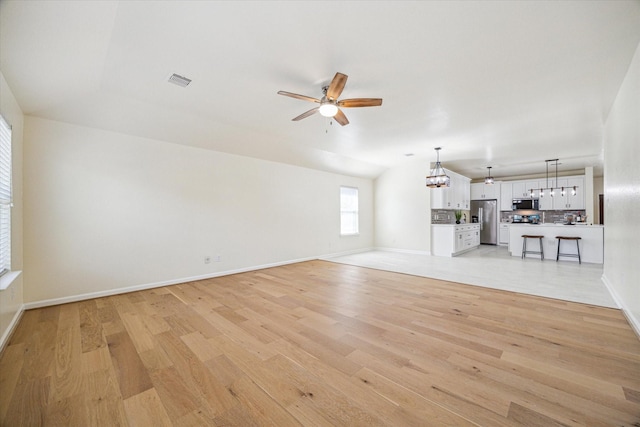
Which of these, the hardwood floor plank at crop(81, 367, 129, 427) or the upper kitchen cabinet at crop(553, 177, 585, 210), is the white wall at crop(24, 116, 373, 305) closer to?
the hardwood floor plank at crop(81, 367, 129, 427)

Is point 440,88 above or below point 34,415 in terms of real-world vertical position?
above

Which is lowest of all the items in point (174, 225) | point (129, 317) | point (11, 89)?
point (129, 317)

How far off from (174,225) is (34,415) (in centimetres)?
323

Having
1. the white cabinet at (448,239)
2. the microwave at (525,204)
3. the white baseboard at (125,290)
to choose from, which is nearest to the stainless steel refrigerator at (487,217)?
the microwave at (525,204)

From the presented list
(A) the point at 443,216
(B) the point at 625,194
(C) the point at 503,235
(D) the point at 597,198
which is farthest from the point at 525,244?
(B) the point at 625,194

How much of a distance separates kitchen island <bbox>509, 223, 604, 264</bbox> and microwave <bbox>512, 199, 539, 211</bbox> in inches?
99.2

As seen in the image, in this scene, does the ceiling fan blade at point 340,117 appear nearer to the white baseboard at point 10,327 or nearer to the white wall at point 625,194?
the white wall at point 625,194

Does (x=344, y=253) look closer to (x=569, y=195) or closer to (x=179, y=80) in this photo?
(x=179, y=80)

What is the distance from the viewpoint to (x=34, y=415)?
153 cm

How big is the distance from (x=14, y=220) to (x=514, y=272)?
7759 mm

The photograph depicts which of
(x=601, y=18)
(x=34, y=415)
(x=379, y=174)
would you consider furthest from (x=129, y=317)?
(x=379, y=174)

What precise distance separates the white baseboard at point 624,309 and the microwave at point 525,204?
18.0 feet

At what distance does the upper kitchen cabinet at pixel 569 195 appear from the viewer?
26.6 feet

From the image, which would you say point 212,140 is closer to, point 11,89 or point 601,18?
point 11,89
